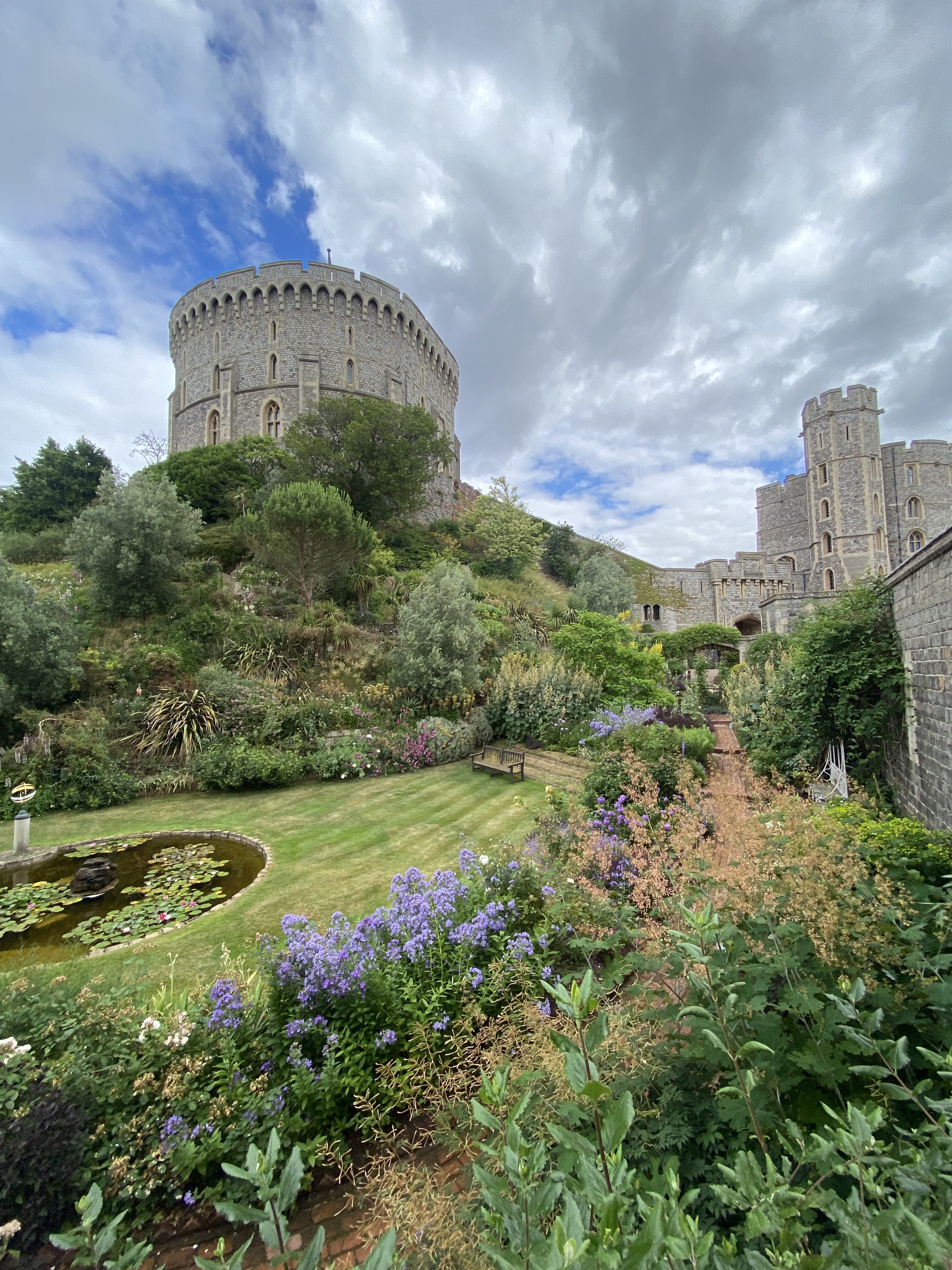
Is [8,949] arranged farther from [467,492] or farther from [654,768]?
[467,492]

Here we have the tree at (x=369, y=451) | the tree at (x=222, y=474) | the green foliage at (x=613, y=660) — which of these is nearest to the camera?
the green foliage at (x=613, y=660)

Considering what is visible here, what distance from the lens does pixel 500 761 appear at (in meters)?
9.30

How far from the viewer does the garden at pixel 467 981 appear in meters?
0.99

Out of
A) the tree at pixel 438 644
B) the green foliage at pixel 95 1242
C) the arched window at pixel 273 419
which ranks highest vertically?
the arched window at pixel 273 419

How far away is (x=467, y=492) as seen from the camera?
30.7 metres

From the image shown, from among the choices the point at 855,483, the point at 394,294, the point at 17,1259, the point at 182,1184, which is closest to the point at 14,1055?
the point at 17,1259

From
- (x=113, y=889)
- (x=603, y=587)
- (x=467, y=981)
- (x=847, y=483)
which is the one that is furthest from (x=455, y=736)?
(x=847, y=483)

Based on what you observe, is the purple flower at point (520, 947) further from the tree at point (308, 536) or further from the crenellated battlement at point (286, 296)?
the crenellated battlement at point (286, 296)

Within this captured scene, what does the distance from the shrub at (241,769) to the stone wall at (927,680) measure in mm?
7826

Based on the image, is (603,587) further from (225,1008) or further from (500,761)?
(225,1008)

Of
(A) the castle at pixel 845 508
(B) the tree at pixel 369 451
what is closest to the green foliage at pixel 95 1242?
(B) the tree at pixel 369 451

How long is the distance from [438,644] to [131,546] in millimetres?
6977

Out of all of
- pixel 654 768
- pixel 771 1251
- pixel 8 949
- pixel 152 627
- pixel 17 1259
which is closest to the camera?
pixel 771 1251

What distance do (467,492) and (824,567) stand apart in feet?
63.7
